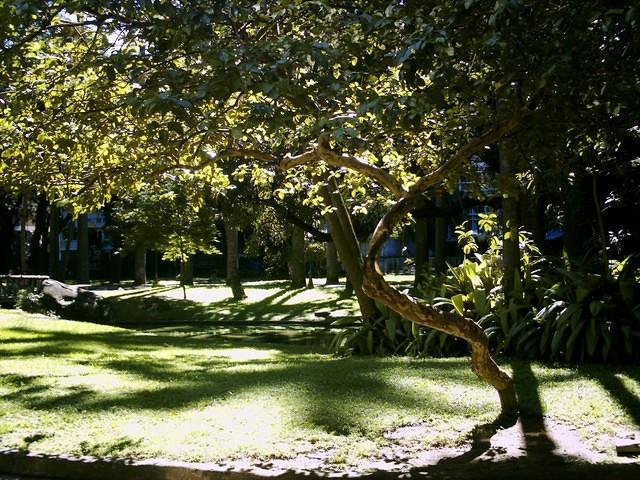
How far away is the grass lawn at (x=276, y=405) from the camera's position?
6945 millimetres

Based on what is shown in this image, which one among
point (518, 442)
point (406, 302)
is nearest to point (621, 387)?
point (518, 442)

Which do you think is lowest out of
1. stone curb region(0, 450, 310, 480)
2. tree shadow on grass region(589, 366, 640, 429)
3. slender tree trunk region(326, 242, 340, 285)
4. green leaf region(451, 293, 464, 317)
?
stone curb region(0, 450, 310, 480)

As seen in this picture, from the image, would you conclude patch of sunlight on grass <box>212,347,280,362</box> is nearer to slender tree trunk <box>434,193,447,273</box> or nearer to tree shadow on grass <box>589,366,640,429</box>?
tree shadow on grass <box>589,366,640,429</box>

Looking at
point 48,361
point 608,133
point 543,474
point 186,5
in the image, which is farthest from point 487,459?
point 48,361

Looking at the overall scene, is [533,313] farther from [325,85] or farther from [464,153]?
[325,85]

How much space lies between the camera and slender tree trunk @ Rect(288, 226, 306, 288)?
36.2 m

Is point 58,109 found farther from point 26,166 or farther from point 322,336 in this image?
point 322,336

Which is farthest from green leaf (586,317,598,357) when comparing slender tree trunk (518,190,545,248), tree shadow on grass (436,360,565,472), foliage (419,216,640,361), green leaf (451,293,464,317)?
slender tree trunk (518,190,545,248)

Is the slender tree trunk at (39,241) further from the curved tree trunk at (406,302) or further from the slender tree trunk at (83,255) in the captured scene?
the curved tree trunk at (406,302)

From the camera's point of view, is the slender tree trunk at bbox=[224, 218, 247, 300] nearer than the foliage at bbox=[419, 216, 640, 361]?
No

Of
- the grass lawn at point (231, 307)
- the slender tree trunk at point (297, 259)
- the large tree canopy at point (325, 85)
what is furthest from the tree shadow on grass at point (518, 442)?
the slender tree trunk at point (297, 259)

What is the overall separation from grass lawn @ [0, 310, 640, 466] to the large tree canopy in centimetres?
96

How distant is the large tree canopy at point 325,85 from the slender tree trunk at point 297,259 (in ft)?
86.6

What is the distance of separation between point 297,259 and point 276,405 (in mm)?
30431
